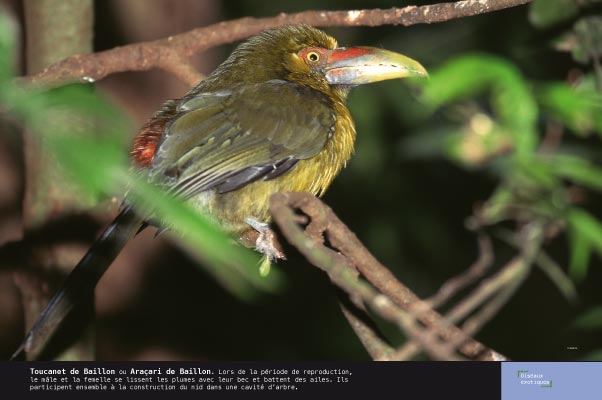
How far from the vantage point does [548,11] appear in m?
3.07

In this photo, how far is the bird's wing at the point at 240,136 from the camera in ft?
8.62

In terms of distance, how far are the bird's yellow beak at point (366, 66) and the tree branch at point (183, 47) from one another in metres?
0.12

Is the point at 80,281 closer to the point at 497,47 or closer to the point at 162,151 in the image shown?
the point at 162,151

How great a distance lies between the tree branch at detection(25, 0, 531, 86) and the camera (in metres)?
2.95

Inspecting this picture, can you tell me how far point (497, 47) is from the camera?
4406 millimetres

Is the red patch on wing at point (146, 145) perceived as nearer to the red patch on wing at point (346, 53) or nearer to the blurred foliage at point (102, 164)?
the red patch on wing at point (346, 53)

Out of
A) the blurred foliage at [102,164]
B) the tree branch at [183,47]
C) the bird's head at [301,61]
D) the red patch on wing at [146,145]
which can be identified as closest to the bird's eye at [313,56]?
the bird's head at [301,61]

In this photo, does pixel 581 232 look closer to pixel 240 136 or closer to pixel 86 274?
pixel 240 136

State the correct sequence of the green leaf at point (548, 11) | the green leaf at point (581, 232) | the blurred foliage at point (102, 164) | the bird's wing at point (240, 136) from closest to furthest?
the blurred foliage at point (102, 164) < the green leaf at point (581, 232) < the bird's wing at point (240, 136) < the green leaf at point (548, 11)

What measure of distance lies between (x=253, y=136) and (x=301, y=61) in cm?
58

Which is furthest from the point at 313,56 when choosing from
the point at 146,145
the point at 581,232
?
the point at 581,232

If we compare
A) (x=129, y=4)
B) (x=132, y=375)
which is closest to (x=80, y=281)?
(x=132, y=375)

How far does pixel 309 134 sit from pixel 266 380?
0.92m

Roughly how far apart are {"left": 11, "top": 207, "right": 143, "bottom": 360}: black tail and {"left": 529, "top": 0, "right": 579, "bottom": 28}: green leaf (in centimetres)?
174
